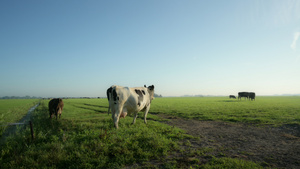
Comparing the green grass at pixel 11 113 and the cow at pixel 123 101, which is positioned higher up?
the cow at pixel 123 101

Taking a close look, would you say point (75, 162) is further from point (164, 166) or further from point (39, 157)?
point (164, 166)

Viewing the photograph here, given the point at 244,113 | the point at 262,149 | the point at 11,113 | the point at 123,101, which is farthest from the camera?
the point at 11,113

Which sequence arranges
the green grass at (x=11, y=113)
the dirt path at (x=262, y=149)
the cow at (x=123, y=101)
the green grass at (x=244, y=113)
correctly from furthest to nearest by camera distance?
the green grass at (x=11, y=113), the green grass at (x=244, y=113), the cow at (x=123, y=101), the dirt path at (x=262, y=149)

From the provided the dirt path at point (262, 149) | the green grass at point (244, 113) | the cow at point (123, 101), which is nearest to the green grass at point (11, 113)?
the cow at point (123, 101)

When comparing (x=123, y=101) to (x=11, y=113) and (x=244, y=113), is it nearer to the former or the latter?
(x=244, y=113)

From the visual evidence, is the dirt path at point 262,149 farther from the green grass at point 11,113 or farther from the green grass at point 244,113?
the green grass at point 11,113

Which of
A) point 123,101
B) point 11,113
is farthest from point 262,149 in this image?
point 11,113

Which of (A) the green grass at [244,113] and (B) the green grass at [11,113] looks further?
(B) the green grass at [11,113]

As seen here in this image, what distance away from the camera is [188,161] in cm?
522

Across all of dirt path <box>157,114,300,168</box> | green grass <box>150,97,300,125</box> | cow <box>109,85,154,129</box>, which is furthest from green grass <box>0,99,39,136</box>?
green grass <box>150,97,300,125</box>

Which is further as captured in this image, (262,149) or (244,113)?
(244,113)

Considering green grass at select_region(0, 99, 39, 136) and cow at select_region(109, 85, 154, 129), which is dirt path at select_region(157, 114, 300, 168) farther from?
green grass at select_region(0, 99, 39, 136)

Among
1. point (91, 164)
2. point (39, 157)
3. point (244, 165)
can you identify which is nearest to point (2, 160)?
point (39, 157)

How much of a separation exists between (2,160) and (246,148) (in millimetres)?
10398
